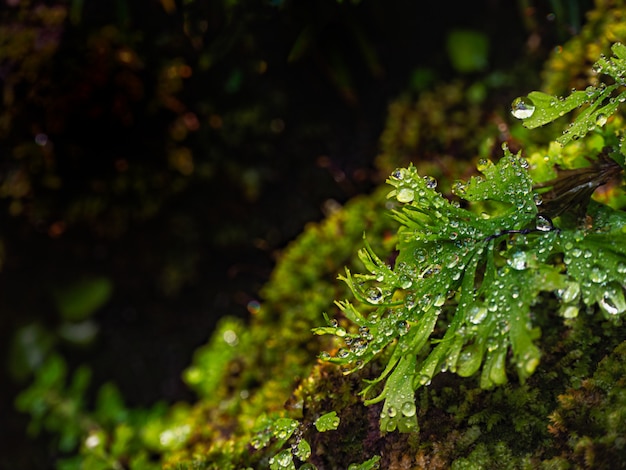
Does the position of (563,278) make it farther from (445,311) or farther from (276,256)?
(276,256)

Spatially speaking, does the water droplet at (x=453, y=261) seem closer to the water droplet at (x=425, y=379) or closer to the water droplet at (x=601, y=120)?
the water droplet at (x=425, y=379)

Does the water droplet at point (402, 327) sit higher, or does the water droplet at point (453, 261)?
the water droplet at point (453, 261)

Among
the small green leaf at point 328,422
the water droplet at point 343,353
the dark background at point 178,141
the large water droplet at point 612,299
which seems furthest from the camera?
the dark background at point 178,141

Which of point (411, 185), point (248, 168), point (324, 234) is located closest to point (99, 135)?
point (248, 168)

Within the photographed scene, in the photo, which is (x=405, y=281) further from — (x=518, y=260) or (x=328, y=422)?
(x=328, y=422)

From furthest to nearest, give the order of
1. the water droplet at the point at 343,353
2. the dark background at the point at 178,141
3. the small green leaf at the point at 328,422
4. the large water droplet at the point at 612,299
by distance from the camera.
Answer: the dark background at the point at 178,141 < the small green leaf at the point at 328,422 < the water droplet at the point at 343,353 < the large water droplet at the point at 612,299

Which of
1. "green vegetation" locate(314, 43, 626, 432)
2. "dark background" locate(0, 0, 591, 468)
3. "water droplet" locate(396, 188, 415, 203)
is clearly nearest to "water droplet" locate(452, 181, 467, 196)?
"green vegetation" locate(314, 43, 626, 432)

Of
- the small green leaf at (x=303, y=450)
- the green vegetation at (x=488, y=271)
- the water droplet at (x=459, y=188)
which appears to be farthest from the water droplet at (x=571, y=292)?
the small green leaf at (x=303, y=450)
